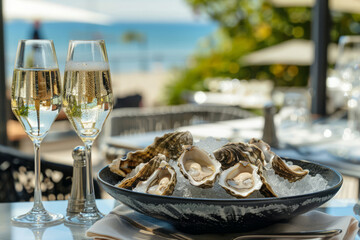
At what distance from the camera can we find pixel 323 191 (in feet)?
2.58

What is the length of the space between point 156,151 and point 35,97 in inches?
8.6

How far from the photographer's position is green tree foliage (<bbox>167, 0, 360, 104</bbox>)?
32.5ft

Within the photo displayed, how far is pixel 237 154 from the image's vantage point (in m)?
0.83

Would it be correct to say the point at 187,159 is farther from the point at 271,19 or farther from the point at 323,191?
the point at 271,19

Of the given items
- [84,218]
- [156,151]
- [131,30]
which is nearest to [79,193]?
[84,218]

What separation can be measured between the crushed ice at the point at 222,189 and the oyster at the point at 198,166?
0.02 meters

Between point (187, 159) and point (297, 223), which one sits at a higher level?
point (187, 159)

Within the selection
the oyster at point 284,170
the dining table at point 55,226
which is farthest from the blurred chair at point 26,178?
the oyster at point 284,170

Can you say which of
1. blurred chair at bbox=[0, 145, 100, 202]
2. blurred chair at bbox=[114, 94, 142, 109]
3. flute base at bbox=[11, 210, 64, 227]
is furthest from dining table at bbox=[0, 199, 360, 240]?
blurred chair at bbox=[114, 94, 142, 109]

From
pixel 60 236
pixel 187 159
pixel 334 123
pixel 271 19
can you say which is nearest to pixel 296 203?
pixel 187 159

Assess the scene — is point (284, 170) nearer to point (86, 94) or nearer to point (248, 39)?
point (86, 94)

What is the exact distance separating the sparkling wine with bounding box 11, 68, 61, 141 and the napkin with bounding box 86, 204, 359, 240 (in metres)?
0.19

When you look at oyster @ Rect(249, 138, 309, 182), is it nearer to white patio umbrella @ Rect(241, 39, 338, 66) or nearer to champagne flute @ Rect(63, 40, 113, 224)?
champagne flute @ Rect(63, 40, 113, 224)

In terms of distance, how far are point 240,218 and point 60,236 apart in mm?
291
